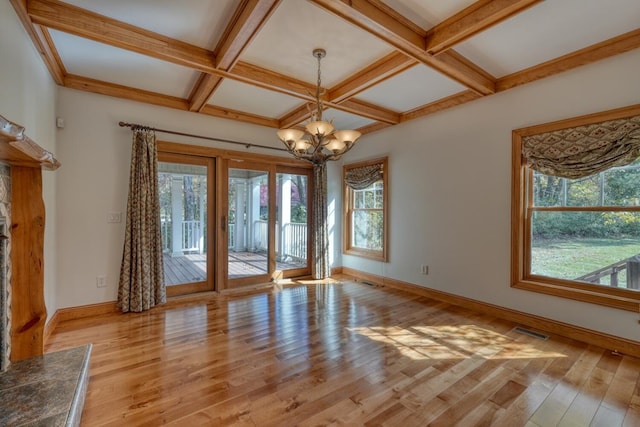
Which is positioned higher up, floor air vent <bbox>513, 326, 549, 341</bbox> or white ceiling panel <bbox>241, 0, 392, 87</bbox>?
white ceiling panel <bbox>241, 0, 392, 87</bbox>

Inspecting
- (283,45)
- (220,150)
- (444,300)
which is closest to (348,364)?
(444,300)

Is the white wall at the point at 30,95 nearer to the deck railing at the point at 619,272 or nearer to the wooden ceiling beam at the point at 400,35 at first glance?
the wooden ceiling beam at the point at 400,35

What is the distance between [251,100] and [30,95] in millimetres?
2225

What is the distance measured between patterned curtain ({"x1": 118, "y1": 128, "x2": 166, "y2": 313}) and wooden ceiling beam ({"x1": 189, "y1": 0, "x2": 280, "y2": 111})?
131 cm

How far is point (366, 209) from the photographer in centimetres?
530

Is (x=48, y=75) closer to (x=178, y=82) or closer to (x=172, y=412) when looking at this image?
(x=178, y=82)

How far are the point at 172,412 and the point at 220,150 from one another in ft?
11.2

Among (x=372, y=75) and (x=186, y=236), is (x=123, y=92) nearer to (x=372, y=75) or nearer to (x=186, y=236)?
(x=186, y=236)

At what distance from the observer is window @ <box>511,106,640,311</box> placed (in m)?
2.61

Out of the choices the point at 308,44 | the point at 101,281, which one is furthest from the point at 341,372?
the point at 101,281

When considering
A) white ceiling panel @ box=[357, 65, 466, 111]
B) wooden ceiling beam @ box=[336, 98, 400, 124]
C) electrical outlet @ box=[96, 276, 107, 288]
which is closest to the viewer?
white ceiling panel @ box=[357, 65, 466, 111]

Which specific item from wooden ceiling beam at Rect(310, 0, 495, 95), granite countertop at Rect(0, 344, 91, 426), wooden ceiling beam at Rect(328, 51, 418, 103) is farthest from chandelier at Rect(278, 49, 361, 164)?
granite countertop at Rect(0, 344, 91, 426)

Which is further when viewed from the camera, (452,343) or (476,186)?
(476,186)

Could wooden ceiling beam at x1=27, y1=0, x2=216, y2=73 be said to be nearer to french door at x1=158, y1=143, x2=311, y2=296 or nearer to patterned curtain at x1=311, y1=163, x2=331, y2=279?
french door at x1=158, y1=143, x2=311, y2=296
